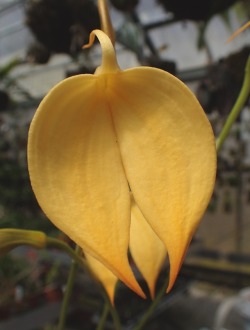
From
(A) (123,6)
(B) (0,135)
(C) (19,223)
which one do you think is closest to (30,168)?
(A) (123,6)

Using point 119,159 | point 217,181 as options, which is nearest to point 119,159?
point 119,159

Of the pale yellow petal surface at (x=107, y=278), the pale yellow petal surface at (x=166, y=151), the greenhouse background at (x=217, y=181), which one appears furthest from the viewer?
the greenhouse background at (x=217, y=181)

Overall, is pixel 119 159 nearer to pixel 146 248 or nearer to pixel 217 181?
pixel 146 248

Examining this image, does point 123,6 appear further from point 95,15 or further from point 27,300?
point 27,300

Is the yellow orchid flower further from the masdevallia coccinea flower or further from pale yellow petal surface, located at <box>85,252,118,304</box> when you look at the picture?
pale yellow petal surface, located at <box>85,252,118,304</box>

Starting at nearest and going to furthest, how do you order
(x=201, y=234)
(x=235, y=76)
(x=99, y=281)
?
(x=99, y=281) → (x=235, y=76) → (x=201, y=234)

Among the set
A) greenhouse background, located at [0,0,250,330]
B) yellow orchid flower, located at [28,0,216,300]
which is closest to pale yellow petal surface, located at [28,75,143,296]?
yellow orchid flower, located at [28,0,216,300]

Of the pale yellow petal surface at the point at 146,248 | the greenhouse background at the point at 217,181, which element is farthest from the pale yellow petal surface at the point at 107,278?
the greenhouse background at the point at 217,181

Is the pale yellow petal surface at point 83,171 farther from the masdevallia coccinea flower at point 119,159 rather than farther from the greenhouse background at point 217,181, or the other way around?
the greenhouse background at point 217,181
